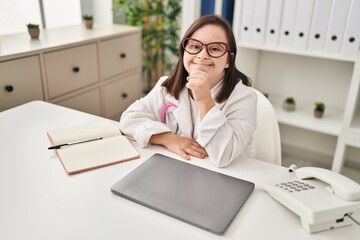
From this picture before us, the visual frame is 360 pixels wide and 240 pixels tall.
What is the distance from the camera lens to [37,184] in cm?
82

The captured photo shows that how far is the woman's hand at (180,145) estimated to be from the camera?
0.99m

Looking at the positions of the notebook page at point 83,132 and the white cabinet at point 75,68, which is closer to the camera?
the notebook page at point 83,132

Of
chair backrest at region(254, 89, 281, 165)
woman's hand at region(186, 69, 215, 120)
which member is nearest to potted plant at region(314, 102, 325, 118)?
chair backrest at region(254, 89, 281, 165)

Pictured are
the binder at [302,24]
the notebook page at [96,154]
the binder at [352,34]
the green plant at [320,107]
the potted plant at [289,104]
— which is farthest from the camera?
the potted plant at [289,104]

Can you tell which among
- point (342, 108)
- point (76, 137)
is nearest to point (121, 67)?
point (76, 137)

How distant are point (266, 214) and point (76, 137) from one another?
0.62 metres

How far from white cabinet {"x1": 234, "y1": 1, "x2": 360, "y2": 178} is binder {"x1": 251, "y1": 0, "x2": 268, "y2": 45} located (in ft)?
0.08

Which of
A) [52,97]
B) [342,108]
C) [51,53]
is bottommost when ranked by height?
[342,108]

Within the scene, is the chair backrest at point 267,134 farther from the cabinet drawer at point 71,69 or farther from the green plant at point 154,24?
the green plant at point 154,24

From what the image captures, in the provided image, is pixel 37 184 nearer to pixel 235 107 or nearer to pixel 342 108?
pixel 235 107

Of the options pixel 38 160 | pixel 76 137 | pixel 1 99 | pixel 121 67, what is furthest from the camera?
pixel 121 67

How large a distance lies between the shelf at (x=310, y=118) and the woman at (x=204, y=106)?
100 cm

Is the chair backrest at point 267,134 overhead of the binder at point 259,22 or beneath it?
beneath

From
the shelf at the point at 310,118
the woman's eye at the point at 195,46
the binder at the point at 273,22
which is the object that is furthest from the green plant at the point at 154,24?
the woman's eye at the point at 195,46
